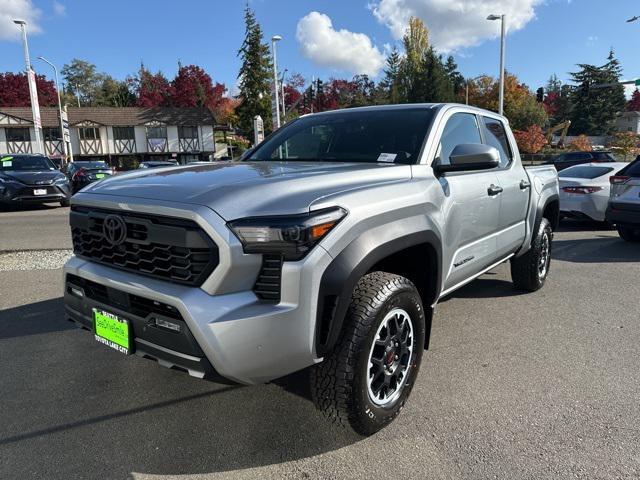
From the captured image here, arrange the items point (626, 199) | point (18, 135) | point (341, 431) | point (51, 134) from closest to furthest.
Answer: point (341, 431) < point (626, 199) < point (18, 135) < point (51, 134)

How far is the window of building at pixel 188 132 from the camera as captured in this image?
4947cm

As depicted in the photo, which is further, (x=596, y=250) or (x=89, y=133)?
(x=89, y=133)

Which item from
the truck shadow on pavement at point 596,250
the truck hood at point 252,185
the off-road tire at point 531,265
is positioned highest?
the truck hood at point 252,185

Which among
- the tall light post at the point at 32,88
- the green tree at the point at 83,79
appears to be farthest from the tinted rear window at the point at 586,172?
the green tree at the point at 83,79

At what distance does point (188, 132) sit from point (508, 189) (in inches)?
1928

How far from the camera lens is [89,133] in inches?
1889

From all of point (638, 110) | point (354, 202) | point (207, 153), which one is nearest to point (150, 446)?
point (354, 202)

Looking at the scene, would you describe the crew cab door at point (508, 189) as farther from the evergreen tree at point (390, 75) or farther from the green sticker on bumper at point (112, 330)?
the evergreen tree at point (390, 75)

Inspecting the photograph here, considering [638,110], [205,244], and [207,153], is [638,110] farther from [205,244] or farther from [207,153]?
[205,244]

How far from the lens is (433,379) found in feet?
Answer: 11.2

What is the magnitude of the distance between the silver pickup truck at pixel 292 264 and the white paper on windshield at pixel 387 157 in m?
0.01

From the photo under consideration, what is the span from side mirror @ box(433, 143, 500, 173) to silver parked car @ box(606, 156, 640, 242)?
5788mm

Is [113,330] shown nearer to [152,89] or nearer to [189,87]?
[189,87]

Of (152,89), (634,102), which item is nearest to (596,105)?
(634,102)
